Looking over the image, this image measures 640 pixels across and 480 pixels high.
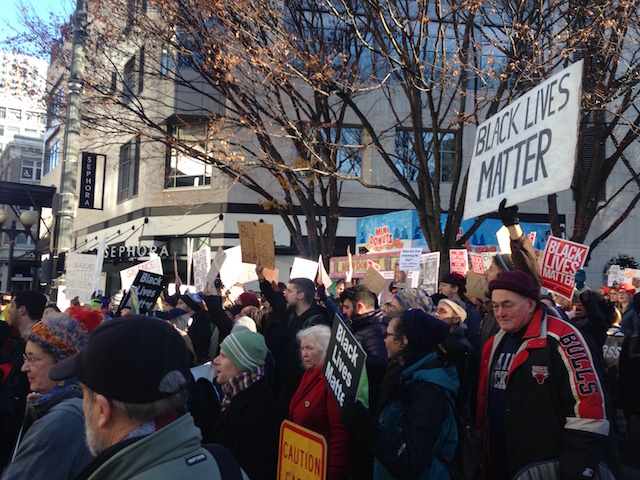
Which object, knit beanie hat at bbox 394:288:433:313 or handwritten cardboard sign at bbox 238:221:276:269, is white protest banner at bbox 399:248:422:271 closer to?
handwritten cardboard sign at bbox 238:221:276:269

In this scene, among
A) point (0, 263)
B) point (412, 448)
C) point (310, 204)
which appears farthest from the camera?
point (0, 263)

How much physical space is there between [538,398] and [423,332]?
72 centimetres

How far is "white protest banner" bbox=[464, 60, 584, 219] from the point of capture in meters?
4.07

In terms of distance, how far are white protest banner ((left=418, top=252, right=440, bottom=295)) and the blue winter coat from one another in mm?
6608

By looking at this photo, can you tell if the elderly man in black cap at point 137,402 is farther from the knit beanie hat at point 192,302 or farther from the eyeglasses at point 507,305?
the knit beanie hat at point 192,302

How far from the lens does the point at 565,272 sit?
757cm

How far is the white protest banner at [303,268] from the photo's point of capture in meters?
10.9

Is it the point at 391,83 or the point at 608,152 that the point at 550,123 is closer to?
the point at 391,83

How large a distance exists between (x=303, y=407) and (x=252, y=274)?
963 cm

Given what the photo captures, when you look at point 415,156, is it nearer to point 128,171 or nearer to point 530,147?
point 128,171

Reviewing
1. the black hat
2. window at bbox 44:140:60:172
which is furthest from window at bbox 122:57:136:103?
window at bbox 44:140:60:172

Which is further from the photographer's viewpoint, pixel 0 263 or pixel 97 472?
pixel 0 263

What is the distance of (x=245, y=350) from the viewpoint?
12.9 ft

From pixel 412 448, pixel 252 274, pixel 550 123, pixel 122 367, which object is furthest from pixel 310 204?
pixel 122 367
